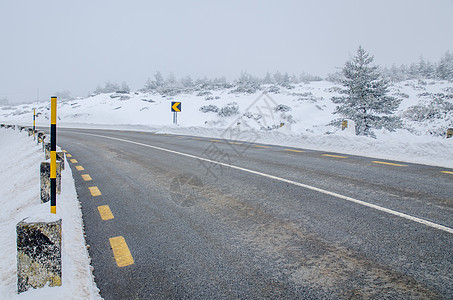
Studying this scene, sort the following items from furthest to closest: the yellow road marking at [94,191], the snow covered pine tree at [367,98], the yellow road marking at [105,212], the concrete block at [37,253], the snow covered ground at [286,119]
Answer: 1. the snow covered pine tree at [367,98]
2. the snow covered ground at [286,119]
3. the yellow road marking at [94,191]
4. the yellow road marking at [105,212]
5. the concrete block at [37,253]

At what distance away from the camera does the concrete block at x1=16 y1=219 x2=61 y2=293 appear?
221 centimetres

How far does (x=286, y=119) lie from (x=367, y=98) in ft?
43.8

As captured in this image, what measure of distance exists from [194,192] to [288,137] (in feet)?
32.6

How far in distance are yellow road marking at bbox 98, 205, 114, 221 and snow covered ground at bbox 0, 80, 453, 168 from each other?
8.65m

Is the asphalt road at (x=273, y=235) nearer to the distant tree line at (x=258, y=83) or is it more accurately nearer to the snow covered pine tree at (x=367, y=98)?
the snow covered pine tree at (x=367, y=98)

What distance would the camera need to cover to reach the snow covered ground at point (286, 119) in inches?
407

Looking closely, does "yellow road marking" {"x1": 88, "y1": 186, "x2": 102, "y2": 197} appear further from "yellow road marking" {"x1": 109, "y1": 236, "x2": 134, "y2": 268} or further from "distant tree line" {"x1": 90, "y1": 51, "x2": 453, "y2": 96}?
"distant tree line" {"x1": 90, "y1": 51, "x2": 453, "y2": 96}

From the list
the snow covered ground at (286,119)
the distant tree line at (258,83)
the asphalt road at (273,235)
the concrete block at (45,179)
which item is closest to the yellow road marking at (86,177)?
the asphalt road at (273,235)

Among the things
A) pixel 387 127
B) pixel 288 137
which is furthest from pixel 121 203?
pixel 387 127

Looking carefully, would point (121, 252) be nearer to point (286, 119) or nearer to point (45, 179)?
point (45, 179)

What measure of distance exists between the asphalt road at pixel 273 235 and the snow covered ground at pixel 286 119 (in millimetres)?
3637

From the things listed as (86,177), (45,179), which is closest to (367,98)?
(86,177)

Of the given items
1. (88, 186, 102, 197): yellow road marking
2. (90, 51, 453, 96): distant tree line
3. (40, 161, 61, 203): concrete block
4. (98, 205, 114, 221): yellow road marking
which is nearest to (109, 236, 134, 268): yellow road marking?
(98, 205, 114, 221): yellow road marking

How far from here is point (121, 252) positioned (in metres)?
3.14
